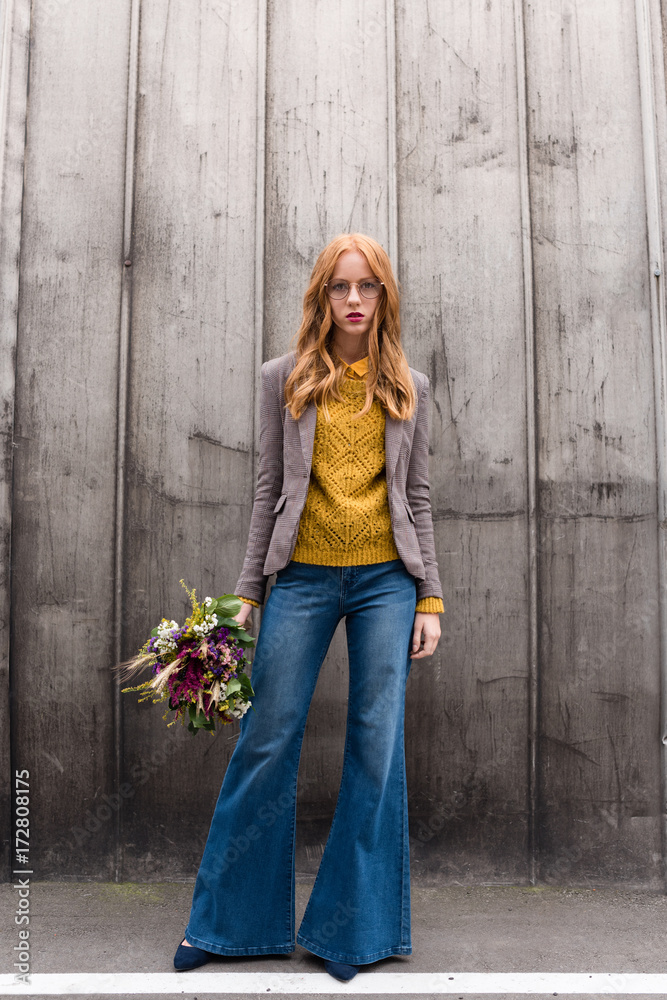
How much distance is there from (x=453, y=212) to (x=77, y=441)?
1.61 m

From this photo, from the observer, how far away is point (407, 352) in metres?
2.54

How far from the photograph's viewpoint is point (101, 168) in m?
2.56

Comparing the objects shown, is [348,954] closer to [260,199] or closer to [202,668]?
[202,668]

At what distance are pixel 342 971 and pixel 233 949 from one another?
0.31 meters

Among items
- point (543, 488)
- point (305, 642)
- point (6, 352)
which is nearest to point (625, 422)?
point (543, 488)

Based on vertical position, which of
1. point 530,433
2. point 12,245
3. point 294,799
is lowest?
point 294,799

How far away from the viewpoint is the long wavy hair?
78.1 inches

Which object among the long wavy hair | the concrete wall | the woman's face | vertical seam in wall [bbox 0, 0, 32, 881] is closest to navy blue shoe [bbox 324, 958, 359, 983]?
the concrete wall

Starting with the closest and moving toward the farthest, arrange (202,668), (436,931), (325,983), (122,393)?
(202,668)
(325,983)
(436,931)
(122,393)

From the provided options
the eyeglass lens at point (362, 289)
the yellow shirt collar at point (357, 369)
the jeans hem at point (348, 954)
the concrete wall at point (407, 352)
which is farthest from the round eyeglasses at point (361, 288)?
the jeans hem at point (348, 954)

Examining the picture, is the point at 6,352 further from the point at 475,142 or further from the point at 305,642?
the point at 475,142

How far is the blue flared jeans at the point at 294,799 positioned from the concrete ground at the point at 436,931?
110 mm

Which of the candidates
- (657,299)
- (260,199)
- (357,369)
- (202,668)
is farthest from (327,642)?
(657,299)

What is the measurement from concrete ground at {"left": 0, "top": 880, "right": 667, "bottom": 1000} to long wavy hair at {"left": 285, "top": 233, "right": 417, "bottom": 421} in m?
1.60
